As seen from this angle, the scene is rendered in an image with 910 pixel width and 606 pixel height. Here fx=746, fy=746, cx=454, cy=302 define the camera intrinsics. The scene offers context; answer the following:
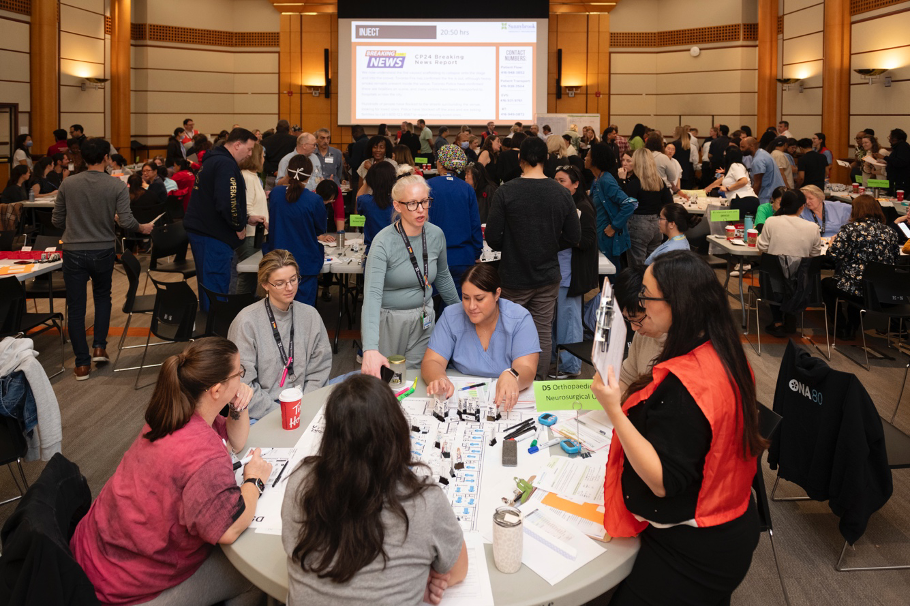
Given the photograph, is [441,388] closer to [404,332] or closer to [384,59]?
[404,332]

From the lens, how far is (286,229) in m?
5.48

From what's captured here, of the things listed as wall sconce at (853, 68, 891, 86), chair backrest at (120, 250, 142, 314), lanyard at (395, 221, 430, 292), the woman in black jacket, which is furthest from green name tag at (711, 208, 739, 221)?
wall sconce at (853, 68, 891, 86)

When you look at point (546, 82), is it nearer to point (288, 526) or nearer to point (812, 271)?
point (812, 271)

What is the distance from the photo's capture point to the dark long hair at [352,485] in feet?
5.23

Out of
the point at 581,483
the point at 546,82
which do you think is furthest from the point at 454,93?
the point at 581,483

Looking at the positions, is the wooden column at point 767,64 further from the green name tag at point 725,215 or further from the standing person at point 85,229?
the standing person at point 85,229

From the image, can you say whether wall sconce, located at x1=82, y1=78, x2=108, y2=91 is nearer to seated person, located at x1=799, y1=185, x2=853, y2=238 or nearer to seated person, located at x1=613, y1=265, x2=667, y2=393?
seated person, located at x1=799, y1=185, x2=853, y2=238

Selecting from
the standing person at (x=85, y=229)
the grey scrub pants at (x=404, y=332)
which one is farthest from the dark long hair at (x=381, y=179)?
the grey scrub pants at (x=404, y=332)

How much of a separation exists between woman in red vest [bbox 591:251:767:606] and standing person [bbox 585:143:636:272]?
4442mm

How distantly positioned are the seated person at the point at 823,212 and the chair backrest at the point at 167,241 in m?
5.48

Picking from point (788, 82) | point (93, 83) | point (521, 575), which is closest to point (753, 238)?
point (521, 575)

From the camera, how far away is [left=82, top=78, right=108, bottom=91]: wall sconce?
14.1 metres

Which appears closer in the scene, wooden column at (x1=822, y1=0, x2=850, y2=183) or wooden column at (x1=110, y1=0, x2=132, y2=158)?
wooden column at (x1=822, y1=0, x2=850, y2=183)

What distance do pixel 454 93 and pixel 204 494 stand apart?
14300mm
